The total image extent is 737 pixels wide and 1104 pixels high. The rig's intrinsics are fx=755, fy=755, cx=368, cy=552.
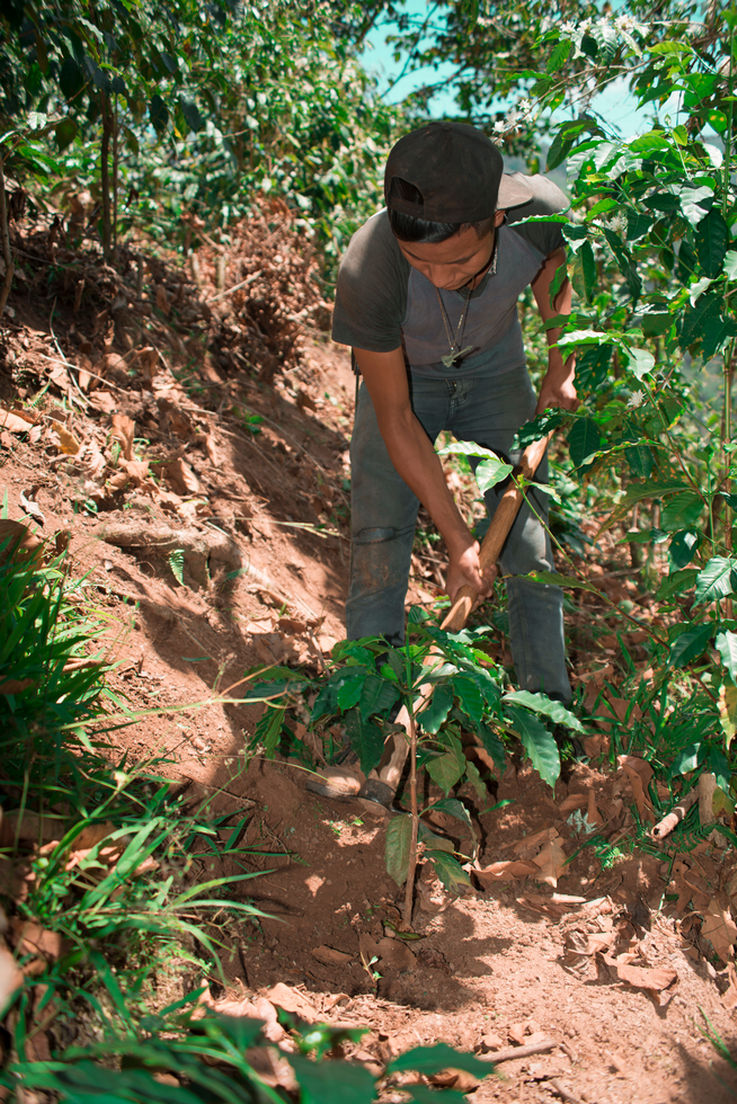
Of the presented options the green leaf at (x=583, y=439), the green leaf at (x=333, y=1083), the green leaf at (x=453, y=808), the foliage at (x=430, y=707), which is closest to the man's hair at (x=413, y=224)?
the green leaf at (x=583, y=439)

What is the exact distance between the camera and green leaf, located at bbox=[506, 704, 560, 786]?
1577 millimetres

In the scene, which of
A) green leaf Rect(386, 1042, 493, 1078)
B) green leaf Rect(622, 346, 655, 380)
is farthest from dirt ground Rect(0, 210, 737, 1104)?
green leaf Rect(622, 346, 655, 380)

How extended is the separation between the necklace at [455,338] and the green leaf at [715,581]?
1020 millimetres

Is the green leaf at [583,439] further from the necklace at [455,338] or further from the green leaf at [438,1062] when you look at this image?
the green leaf at [438,1062]

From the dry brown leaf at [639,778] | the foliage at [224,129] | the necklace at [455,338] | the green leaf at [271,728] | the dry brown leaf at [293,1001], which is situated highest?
the foliage at [224,129]

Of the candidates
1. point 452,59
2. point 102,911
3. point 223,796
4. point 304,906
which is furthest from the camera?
point 452,59

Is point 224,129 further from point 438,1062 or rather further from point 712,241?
point 438,1062

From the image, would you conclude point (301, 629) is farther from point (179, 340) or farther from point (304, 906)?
point (179, 340)

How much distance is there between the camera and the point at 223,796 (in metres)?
1.83

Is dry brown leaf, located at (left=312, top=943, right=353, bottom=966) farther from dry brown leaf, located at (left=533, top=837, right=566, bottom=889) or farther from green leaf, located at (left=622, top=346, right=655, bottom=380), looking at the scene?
green leaf, located at (left=622, top=346, right=655, bottom=380)

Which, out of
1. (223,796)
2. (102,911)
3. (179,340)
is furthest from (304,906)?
(179,340)

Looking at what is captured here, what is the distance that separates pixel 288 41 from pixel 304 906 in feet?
16.9

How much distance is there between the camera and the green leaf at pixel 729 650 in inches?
57.1

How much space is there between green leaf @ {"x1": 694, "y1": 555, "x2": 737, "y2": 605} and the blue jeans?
2.72 feet
